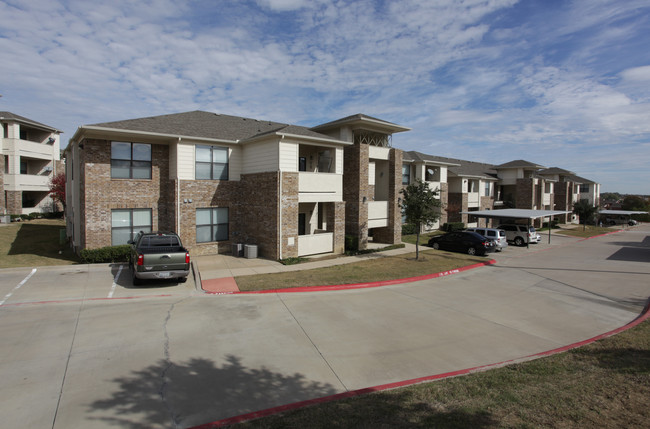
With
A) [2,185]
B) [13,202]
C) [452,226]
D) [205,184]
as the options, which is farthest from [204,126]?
[452,226]

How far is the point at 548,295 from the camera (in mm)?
12922

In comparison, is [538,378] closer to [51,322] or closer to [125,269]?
[51,322]

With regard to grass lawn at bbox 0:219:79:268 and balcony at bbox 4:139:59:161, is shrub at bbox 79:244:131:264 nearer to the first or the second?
grass lawn at bbox 0:219:79:268

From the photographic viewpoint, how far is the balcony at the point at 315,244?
18.9 meters

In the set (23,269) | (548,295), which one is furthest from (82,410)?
(548,295)

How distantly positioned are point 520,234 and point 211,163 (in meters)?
24.4

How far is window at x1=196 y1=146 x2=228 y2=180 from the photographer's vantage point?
742 inches

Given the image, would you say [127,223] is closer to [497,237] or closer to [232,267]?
[232,267]

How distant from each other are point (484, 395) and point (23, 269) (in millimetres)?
17385

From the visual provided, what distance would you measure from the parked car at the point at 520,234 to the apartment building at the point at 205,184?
49.5 feet

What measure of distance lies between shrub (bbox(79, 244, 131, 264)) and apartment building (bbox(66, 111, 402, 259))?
89 centimetres

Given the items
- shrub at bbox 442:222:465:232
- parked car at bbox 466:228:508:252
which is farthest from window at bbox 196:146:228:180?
shrub at bbox 442:222:465:232

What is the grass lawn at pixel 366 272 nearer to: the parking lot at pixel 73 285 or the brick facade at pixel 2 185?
the parking lot at pixel 73 285

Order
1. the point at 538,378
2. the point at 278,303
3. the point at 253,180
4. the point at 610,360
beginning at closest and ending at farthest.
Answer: the point at 538,378, the point at 610,360, the point at 278,303, the point at 253,180
